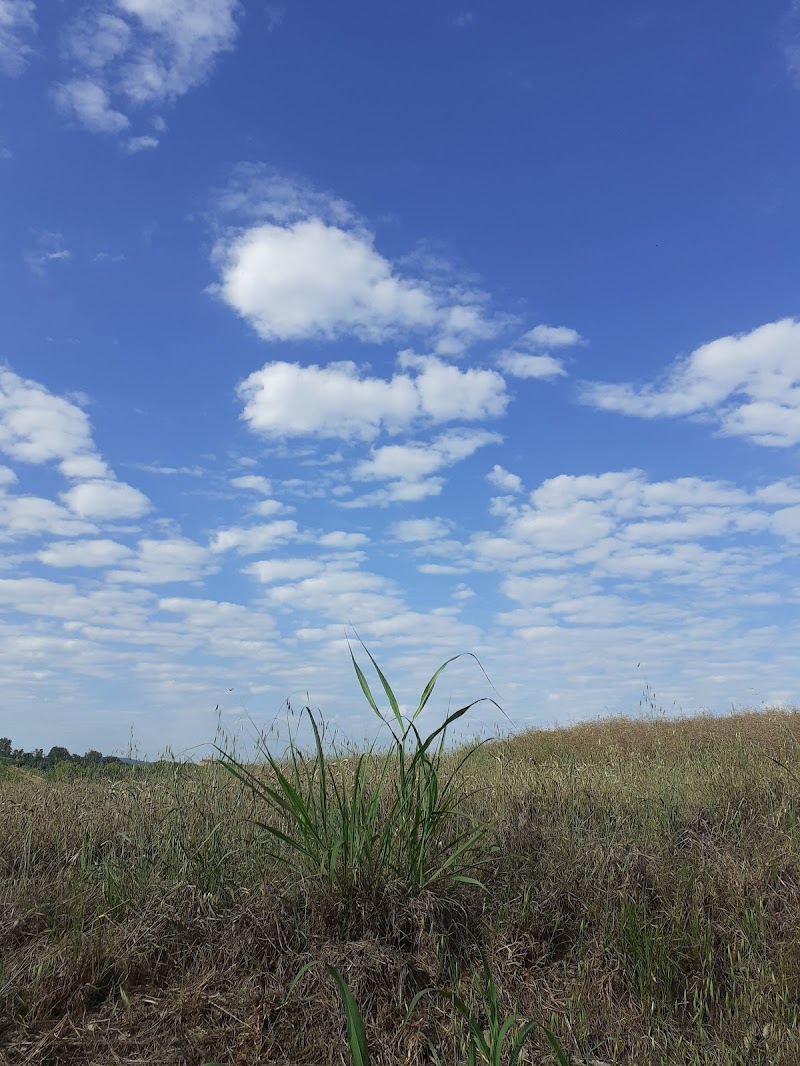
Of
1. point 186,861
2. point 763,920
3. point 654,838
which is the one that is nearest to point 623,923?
point 763,920

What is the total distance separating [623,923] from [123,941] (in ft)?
8.28

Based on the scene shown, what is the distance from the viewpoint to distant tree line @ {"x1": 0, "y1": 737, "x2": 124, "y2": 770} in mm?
8961

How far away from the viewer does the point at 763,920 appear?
435cm

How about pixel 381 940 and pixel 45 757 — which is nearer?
pixel 381 940

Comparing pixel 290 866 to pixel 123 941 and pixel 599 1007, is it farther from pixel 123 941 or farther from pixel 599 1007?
pixel 599 1007

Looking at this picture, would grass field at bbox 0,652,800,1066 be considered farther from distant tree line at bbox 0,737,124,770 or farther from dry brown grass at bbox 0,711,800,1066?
distant tree line at bbox 0,737,124,770

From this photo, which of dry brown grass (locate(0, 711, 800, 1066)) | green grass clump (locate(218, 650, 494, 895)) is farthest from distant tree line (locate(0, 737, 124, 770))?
green grass clump (locate(218, 650, 494, 895))

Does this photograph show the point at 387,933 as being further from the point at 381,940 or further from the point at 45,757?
the point at 45,757

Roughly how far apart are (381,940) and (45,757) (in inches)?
285

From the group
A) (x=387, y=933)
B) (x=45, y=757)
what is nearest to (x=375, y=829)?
(x=387, y=933)

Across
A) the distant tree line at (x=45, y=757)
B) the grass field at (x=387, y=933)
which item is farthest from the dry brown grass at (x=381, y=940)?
the distant tree line at (x=45, y=757)

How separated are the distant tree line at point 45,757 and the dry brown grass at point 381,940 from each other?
11.4 ft

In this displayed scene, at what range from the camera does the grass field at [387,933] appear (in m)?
3.44

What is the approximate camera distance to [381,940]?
382cm
